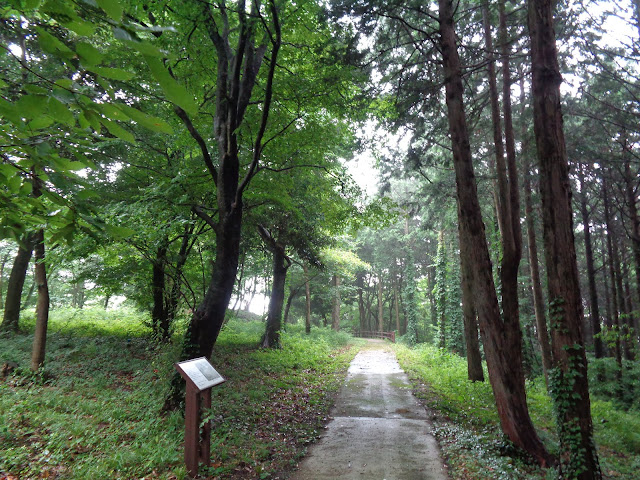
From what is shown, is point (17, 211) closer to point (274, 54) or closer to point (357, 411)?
point (274, 54)

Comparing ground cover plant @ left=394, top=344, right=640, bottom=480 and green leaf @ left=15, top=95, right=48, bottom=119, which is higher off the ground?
green leaf @ left=15, top=95, right=48, bottom=119

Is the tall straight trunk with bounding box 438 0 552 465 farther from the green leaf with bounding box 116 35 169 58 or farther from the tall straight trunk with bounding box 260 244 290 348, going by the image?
the tall straight trunk with bounding box 260 244 290 348

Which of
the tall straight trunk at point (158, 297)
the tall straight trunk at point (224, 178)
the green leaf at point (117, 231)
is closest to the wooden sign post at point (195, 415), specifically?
the tall straight trunk at point (224, 178)

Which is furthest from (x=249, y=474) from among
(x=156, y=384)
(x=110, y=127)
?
(x=110, y=127)

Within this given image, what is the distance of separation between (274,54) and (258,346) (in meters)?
11.6

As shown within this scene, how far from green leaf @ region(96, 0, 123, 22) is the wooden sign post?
4.60 m

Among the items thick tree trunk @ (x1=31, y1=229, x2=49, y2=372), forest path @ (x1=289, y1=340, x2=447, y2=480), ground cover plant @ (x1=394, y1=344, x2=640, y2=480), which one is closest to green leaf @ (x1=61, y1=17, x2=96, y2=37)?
forest path @ (x1=289, y1=340, x2=447, y2=480)

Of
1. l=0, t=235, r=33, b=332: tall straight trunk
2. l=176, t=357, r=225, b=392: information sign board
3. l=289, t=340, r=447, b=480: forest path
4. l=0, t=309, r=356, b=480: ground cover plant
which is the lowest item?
Result: l=289, t=340, r=447, b=480: forest path

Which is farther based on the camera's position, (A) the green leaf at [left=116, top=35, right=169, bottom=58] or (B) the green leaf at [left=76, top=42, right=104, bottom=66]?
(B) the green leaf at [left=76, top=42, right=104, bottom=66]

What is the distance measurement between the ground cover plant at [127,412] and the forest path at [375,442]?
0.38 meters

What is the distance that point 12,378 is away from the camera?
701 centimetres

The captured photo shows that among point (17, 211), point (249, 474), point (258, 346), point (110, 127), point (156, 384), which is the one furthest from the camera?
point (258, 346)

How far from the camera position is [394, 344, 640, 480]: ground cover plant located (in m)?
5.14

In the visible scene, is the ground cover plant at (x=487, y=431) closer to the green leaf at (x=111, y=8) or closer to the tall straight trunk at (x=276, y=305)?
the tall straight trunk at (x=276, y=305)
